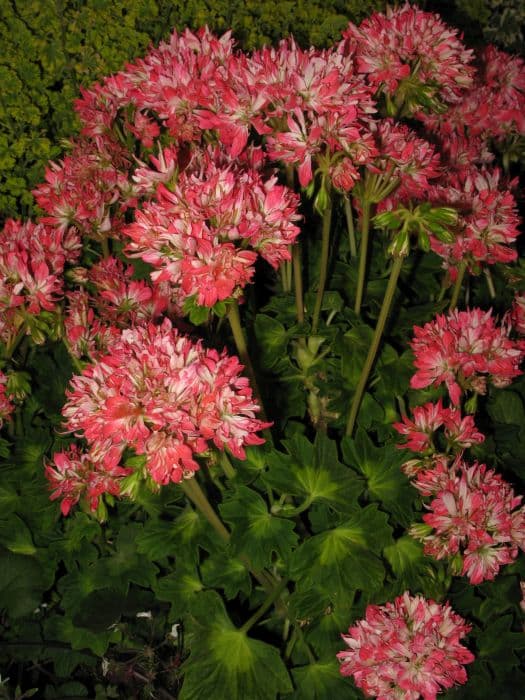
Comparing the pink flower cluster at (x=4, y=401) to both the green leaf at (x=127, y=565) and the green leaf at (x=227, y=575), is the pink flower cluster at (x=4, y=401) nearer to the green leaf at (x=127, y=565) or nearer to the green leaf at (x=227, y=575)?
the green leaf at (x=127, y=565)

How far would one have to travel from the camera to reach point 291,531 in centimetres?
150

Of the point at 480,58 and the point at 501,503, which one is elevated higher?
the point at 480,58

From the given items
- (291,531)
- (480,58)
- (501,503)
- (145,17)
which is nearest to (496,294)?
(480,58)

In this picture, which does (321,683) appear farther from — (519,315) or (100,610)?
(519,315)

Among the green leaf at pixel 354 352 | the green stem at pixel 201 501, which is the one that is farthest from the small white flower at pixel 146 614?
the green leaf at pixel 354 352

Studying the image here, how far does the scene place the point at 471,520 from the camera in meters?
1.39

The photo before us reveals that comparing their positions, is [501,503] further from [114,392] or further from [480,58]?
[480,58]

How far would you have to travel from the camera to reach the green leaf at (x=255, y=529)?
4.80 ft

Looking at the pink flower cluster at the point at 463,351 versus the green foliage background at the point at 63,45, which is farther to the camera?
the green foliage background at the point at 63,45

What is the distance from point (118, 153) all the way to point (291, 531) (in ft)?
3.79

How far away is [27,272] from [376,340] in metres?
0.84

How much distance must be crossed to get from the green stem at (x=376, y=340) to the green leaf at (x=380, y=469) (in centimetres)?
7

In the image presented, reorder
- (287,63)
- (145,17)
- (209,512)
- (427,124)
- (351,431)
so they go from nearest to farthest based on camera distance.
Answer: (287,63) < (209,512) < (351,431) < (427,124) < (145,17)

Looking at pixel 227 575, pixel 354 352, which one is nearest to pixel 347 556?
pixel 227 575
